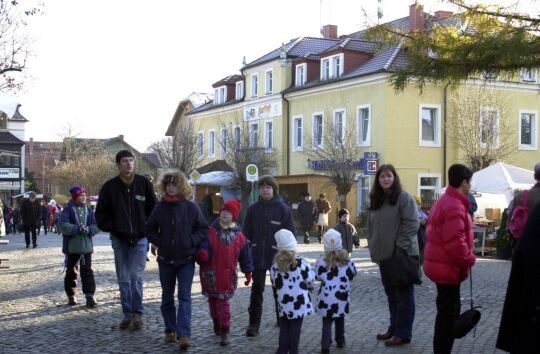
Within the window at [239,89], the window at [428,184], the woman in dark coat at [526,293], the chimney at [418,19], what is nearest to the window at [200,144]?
the window at [239,89]

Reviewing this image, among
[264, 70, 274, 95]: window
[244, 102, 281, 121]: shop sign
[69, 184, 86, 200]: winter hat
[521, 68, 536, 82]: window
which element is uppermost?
[264, 70, 274, 95]: window

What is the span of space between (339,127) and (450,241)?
34148 millimetres

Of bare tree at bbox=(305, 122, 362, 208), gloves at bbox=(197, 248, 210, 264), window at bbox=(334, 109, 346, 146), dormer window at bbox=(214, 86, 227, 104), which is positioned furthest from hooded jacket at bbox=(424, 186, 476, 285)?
dormer window at bbox=(214, 86, 227, 104)

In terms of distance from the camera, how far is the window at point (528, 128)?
4178cm

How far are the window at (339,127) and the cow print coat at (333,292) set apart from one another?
101 feet

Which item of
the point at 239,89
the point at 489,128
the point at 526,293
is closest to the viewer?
the point at 526,293

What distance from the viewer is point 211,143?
5722cm

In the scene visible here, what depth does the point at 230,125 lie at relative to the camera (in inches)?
1999

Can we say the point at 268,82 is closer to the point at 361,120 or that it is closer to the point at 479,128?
the point at 361,120

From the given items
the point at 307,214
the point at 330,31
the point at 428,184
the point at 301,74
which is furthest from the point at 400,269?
the point at 330,31

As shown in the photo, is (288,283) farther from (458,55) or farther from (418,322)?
(458,55)

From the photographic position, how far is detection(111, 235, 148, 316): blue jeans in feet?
31.1

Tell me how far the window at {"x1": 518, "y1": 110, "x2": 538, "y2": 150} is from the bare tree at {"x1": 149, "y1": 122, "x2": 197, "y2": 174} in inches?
779

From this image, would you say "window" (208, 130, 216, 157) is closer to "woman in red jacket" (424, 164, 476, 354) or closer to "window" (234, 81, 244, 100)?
"window" (234, 81, 244, 100)
